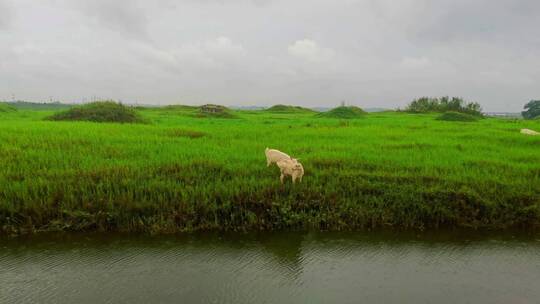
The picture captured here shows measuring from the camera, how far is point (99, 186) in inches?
221

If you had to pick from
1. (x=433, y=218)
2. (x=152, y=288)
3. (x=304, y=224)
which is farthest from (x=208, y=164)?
(x=433, y=218)

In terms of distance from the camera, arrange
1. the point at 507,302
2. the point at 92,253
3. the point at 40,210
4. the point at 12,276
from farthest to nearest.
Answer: the point at 40,210, the point at 92,253, the point at 12,276, the point at 507,302

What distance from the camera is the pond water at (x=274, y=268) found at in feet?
12.4

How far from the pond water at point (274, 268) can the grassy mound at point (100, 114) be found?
12.2 meters

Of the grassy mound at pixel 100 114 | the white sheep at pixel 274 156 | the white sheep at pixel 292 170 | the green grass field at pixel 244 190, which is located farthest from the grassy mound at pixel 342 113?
the white sheep at pixel 292 170

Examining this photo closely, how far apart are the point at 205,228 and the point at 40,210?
2.31 meters

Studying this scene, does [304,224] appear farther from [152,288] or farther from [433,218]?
[152,288]

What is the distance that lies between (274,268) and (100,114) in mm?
14526

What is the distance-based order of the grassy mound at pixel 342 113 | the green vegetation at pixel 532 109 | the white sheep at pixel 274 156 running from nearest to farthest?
the white sheep at pixel 274 156
the grassy mound at pixel 342 113
the green vegetation at pixel 532 109

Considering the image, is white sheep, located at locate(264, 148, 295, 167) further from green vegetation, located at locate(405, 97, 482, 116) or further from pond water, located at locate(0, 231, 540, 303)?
green vegetation, located at locate(405, 97, 482, 116)

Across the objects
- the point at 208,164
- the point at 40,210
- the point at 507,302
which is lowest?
the point at 507,302

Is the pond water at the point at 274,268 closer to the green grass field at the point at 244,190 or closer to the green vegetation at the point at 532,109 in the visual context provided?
the green grass field at the point at 244,190

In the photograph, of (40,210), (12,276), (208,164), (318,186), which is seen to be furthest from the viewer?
(208,164)

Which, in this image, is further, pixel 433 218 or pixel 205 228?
pixel 433 218
